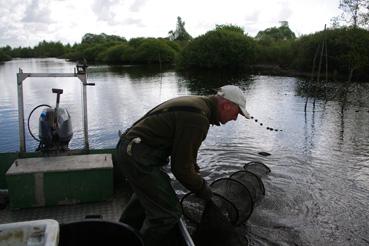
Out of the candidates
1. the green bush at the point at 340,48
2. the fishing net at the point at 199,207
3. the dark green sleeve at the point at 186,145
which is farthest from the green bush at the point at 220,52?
the dark green sleeve at the point at 186,145

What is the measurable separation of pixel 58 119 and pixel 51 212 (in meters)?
1.84

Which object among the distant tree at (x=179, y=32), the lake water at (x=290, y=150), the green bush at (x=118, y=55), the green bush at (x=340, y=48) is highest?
the distant tree at (x=179, y=32)

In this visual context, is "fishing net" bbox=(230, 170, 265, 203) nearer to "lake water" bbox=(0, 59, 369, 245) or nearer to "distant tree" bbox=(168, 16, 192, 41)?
"lake water" bbox=(0, 59, 369, 245)

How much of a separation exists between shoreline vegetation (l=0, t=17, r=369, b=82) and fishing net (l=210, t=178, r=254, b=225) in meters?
19.7

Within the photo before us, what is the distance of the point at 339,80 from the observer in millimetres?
37219

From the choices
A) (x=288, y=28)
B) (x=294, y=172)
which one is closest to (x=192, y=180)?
(x=294, y=172)

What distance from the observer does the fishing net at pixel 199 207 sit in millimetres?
6312

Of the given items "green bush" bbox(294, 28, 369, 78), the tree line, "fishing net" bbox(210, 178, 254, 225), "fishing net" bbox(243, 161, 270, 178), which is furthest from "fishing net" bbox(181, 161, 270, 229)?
"green bush" bbox(294, 28, 369, 78)

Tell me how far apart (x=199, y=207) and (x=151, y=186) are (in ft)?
9.38

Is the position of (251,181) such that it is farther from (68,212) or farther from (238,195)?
(68,212)

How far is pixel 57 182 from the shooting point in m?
5.74

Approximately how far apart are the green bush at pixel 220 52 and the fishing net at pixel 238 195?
5424 centimetres

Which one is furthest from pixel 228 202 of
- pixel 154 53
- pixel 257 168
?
pixel 154 53

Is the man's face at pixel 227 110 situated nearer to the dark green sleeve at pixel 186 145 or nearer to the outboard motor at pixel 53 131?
the dark green sleeve at pixel 186 145
